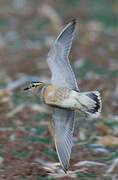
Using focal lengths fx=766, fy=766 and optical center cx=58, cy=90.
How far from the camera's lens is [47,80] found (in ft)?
25.0

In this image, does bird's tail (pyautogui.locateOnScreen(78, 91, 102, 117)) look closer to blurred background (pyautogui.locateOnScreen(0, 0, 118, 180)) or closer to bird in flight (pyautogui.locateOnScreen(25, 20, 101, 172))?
bird in flight (pyautogui.locateOnScreen(25, 20, 101, 172))

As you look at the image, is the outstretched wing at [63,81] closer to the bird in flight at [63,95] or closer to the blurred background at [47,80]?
the bird in flight at [63,95]

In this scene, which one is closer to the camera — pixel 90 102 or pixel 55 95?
pixel 90 102

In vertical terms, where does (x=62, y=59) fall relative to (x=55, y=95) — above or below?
above

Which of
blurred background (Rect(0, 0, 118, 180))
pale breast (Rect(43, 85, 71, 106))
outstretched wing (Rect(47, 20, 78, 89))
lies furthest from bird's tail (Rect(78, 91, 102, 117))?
blurred background (Rect(0, 0, 118, 180))

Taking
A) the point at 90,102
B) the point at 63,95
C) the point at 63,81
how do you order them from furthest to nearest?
the point at 63,81, the point at 63,95, the point at 90,102

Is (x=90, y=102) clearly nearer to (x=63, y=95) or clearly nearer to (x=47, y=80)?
(x=63, y=95)

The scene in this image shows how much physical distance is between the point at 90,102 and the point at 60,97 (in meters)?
0.24

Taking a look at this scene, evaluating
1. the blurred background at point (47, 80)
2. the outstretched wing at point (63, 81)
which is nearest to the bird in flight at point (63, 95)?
the outstretched wing at point (63, 81)

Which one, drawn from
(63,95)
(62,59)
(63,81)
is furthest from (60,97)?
(62,59)

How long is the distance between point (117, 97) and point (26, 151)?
69.5 inches

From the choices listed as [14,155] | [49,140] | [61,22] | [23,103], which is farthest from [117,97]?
[61,22]

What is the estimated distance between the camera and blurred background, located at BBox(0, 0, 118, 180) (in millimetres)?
5383

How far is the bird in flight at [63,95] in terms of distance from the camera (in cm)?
504
